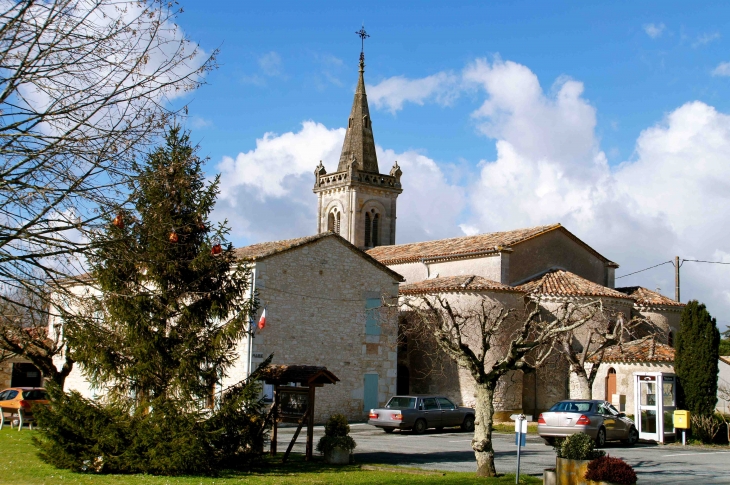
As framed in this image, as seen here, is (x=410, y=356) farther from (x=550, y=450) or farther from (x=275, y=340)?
(x=550, y=450)

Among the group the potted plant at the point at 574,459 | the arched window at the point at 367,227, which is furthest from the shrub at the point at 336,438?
the arched window at the point at 367,227

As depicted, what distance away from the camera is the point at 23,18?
25.9 feet

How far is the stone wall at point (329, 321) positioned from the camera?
2756 cm

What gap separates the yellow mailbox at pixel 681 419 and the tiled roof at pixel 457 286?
8901 mm

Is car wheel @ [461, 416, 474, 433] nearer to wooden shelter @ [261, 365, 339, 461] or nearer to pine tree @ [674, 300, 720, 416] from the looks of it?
pine tree @ [674, 300, 720, 416]

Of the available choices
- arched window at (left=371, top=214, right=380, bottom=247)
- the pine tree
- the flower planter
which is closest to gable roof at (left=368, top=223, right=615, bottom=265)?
the pine tree

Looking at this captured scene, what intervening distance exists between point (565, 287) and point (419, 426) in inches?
395

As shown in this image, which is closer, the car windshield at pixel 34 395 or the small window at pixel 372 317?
the car windshield at pixel 34 395

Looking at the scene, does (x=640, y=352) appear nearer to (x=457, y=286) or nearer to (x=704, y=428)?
(x=704, y=428)

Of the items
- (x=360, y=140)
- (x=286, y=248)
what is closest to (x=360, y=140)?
Answer: (x=360, y=140)

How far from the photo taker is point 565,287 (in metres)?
32.2

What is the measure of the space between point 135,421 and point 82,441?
3.48 feet

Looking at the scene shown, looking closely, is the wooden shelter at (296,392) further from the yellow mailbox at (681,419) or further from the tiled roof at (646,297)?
the tiled roof at (646,297)

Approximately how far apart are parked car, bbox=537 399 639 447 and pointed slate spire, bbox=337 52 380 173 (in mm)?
37627
